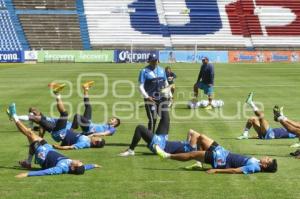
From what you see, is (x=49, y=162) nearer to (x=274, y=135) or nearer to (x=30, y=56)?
(x=274, y=135)

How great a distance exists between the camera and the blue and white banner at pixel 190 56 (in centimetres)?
7369

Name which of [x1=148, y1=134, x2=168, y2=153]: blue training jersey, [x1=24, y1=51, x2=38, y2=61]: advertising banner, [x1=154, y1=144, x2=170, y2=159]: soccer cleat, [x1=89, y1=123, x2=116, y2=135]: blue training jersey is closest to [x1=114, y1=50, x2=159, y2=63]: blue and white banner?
[x1=24, y1=51, x2=38, y2=61]: advertising banner

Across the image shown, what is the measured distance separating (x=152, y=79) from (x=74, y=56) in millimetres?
57297

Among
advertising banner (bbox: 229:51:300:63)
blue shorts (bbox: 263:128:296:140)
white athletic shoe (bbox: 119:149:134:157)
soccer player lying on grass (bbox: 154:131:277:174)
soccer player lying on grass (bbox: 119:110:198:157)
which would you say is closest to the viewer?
soccer player lying on grass (bbox: 154:131:277:174)

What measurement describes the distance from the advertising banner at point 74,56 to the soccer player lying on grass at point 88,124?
54481 mm

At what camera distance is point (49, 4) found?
83375 mm

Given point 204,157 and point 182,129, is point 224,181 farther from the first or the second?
point 182,129

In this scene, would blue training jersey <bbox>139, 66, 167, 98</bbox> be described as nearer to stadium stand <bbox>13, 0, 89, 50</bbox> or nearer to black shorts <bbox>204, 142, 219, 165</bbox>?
black shorts <bbox>204, 142, 219, 165</bbox>

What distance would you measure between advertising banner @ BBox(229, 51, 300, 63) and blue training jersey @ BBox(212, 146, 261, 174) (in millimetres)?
63630

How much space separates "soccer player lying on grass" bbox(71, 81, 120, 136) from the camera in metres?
18.1

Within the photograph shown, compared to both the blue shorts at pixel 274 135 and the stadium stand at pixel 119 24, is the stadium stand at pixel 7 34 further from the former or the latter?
the blue shorts at pixel 274 135

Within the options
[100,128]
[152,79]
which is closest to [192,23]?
[100,128]

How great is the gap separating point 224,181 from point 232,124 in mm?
9528

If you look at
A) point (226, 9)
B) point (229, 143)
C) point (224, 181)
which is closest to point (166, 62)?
point (226, 9)
